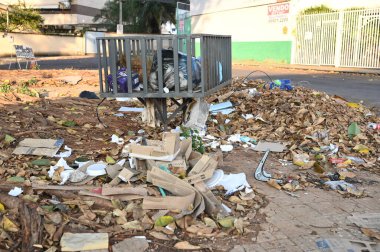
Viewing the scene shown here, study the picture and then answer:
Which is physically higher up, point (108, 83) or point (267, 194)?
point (108, 83)

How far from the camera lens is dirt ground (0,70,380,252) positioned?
112 inches

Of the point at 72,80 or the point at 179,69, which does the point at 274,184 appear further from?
the point at 72,80

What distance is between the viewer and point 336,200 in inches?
141

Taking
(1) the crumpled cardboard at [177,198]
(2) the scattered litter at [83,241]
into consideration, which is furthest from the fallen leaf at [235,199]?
(2) the scattered litter at [83,241]

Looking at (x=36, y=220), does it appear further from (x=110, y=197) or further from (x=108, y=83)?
(x=108, y=83)

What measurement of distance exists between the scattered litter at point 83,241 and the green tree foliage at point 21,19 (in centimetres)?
3329

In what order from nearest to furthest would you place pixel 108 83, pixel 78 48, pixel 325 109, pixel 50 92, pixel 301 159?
pixel 301 159 < pixel 108 83 < pixel 325 109 < pixel 50 92 < pixel 78 48

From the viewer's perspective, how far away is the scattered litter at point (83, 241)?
2.60 metres

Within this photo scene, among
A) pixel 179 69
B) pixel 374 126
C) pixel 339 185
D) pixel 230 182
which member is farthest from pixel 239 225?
pixel 374 126

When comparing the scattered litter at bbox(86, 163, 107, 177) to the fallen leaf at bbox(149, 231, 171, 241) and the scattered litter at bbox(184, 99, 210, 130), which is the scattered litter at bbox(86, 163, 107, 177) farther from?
the scattered litter at bbox(184, 99, 210, 130)

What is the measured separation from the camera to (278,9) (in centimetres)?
2262

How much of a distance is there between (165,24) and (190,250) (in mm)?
40993

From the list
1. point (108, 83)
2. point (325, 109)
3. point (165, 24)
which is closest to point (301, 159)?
point (325, 109)

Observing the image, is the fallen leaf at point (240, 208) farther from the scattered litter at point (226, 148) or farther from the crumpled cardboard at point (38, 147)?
the crumpled cardboard at point (38, 147)
